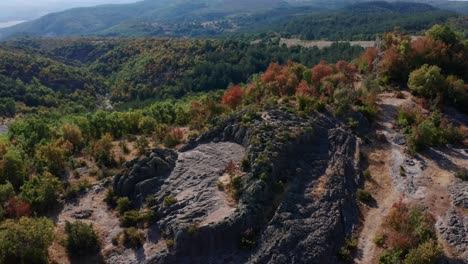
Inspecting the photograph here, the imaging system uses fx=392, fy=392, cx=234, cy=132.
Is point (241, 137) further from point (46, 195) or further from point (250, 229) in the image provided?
point (46, 195)

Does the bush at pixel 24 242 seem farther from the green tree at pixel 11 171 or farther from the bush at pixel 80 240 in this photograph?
the green tree at pixel 11 171

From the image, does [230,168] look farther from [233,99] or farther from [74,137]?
[74,137]

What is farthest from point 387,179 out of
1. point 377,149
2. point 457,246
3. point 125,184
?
point 125,184

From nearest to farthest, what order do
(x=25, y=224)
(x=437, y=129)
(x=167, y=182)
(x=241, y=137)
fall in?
→ (x=25, y=224)
(x=167, y=182)
(x=241, y=137)
(x=437, y=129)

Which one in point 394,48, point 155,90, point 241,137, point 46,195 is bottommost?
point 155,90

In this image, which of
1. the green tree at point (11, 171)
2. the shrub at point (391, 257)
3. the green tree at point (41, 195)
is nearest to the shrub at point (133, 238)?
the green tree at point (41, 195)

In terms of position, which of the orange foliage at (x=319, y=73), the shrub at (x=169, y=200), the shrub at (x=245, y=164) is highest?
the orange foliage at (x=319, y=73)
